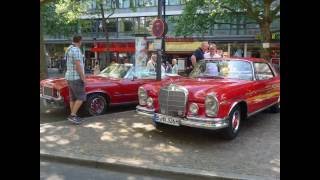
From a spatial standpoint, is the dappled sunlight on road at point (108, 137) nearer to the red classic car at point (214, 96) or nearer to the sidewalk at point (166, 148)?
the sidewalk at point (166, 148)

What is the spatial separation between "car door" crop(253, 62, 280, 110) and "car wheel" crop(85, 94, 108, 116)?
4.06m

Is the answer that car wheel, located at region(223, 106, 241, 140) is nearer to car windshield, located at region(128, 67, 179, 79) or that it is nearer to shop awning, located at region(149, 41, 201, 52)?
car windshield, located at region(128, 67, 179, 79)

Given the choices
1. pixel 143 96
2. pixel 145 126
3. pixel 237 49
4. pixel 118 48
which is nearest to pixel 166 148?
pixel 143 96

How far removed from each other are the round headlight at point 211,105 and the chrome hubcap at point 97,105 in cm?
424

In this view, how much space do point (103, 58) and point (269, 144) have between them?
42.4 m

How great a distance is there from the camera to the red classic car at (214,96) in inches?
285

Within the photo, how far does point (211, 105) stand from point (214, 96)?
17cm

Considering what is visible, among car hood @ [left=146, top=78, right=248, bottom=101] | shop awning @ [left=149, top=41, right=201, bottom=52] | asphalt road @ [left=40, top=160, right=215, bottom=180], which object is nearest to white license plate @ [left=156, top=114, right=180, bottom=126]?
car hood @ [left=146, top=78, right=248, bottom=101]

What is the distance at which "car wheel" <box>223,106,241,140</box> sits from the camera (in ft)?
24.8

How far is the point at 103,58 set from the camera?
48.8 m

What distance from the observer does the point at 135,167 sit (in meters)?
6.02

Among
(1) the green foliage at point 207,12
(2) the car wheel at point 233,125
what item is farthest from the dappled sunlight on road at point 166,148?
(1) the green foliage at point 207,12
